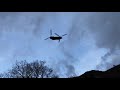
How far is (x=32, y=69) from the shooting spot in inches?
1366
